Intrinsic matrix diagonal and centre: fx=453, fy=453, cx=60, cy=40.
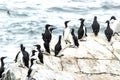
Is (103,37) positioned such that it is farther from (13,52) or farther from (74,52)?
(13,52)

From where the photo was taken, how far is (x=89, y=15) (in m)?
33.4

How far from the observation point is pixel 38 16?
108ft

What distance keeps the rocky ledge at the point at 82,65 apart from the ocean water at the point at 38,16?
18.9 ft

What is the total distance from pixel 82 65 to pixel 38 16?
17.4 m

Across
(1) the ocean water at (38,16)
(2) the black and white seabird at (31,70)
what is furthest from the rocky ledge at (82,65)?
(1) the ocean water at (38,16)

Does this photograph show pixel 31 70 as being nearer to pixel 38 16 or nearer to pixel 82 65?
pixel 82 65

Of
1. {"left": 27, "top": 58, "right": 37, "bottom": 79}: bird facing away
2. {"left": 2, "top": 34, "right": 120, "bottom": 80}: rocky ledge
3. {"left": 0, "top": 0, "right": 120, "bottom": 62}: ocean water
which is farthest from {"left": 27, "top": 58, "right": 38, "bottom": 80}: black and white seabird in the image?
{"left": 0, "top": 0, "right": 120, "bottom": 62}: ocean water

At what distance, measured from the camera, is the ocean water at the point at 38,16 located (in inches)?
1017

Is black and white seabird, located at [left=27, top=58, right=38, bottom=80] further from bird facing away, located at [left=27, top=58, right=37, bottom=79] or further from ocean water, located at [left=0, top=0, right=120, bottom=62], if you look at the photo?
ocean water, located at [left=0, top=0, right=120, bottom=62]

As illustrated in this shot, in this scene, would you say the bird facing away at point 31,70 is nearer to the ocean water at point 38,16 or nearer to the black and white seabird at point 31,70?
the black and white seabird at point 31,70

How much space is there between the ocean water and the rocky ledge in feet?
18.9

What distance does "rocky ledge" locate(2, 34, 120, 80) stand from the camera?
14344mm

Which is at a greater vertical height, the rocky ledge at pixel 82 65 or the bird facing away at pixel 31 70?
the bird facing away at pixel 31 70

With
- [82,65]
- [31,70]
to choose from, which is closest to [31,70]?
[31,70]
